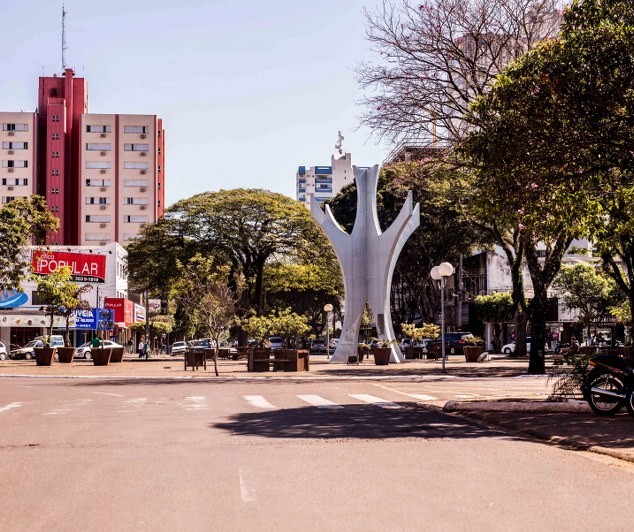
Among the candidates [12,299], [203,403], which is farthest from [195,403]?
[12,299]

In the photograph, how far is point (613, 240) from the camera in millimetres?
22422

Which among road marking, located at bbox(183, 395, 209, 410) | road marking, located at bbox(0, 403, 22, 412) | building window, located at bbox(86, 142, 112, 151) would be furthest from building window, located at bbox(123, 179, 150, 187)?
road marking, located at bbox(0, 403, 22, 412)

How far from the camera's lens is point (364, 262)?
153 ft

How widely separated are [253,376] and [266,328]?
584 inches

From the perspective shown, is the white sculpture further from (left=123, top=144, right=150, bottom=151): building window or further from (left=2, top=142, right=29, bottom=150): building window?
(left=2, top=142, right=29, bottom=150): building window

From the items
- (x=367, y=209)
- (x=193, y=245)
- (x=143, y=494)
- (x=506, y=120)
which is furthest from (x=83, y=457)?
(x=193, y=245)

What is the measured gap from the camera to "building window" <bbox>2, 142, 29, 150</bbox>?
110750mm

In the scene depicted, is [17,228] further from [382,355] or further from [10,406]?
[10,406]

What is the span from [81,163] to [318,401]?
3867 inches

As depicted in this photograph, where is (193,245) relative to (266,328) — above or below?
above

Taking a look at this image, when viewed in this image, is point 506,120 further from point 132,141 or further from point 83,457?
point 132,141

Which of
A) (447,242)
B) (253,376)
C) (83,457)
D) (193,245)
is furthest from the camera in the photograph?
(447,242)

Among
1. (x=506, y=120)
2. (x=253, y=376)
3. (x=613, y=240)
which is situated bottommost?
(x=253, y=376)

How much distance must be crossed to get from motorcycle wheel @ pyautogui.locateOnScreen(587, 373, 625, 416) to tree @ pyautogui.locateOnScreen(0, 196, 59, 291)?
34.5 metres
